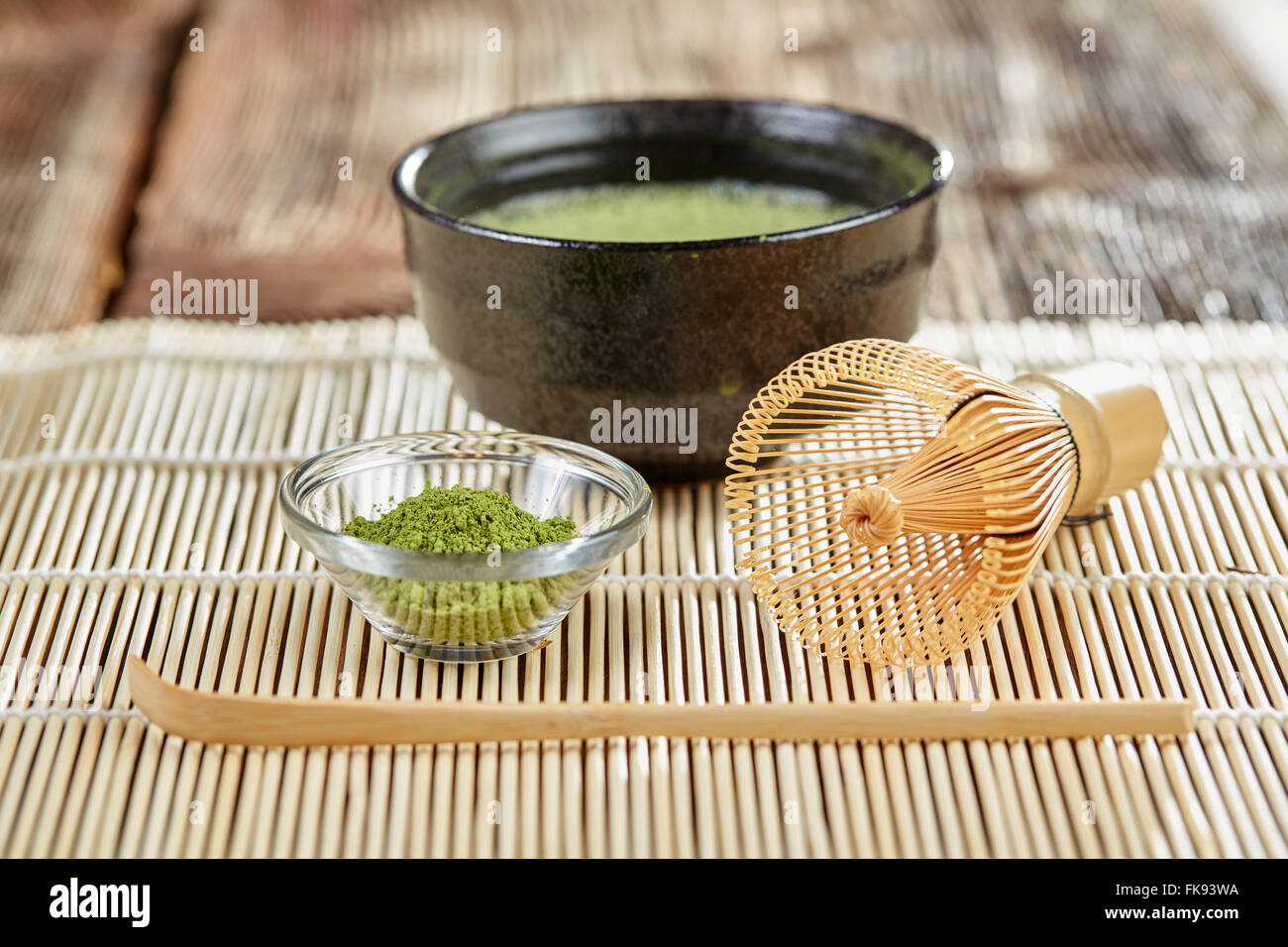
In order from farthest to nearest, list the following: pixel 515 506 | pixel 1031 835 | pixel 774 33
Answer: pixel 774 33 → pixel 515 506 → pixel 1031 835

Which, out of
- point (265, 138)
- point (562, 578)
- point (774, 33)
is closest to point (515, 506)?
point (562, 578)

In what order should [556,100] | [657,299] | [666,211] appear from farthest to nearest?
[556,100]
[666,211]
[657,299]

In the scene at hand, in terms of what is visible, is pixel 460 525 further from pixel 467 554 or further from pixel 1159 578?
pixel 1159 578

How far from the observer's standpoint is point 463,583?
1.97ft

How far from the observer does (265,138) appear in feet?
4.80

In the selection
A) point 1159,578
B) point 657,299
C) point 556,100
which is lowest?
point 556,100

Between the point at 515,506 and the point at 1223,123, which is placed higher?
the point at 515,506

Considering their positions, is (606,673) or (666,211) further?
(666,211)

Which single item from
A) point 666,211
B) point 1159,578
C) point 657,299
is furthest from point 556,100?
point 1159,578

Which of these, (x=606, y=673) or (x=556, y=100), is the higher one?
(x=606, y=673)

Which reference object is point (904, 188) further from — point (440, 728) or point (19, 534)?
point (19, 534)

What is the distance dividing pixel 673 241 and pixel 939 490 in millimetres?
196

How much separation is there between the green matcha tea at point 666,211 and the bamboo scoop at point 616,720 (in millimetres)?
291

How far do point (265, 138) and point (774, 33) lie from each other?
1.99 feet
